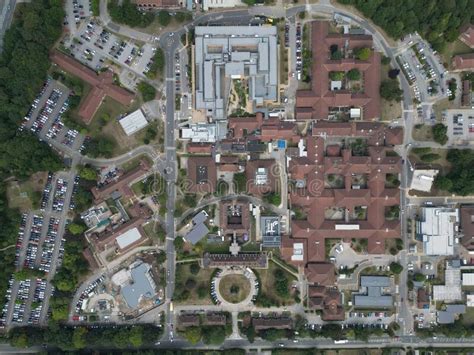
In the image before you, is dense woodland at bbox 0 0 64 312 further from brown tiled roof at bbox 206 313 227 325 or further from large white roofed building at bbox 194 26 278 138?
brown tiled roof at bbox 206 313 227 325

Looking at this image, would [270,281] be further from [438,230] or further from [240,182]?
[438,230]

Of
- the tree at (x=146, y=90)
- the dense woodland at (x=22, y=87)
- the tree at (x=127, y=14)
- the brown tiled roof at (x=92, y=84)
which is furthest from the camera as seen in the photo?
the brown tiled roof at (x=92, y=84)

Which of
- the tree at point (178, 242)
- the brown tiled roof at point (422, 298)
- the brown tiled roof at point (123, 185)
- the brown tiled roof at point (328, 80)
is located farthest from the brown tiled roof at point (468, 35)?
the tree at point (178, 242)

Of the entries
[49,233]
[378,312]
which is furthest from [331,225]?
[49,233]

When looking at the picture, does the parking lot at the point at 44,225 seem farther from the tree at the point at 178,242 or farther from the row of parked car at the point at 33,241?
the tree at the point at 178,242

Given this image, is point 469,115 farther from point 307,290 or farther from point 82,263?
point 82,263

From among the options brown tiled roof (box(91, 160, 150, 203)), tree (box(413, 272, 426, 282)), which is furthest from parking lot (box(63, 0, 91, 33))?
tree (box(413, 272, 426, 282))

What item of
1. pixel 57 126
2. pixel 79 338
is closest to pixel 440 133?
pixel 57 126
